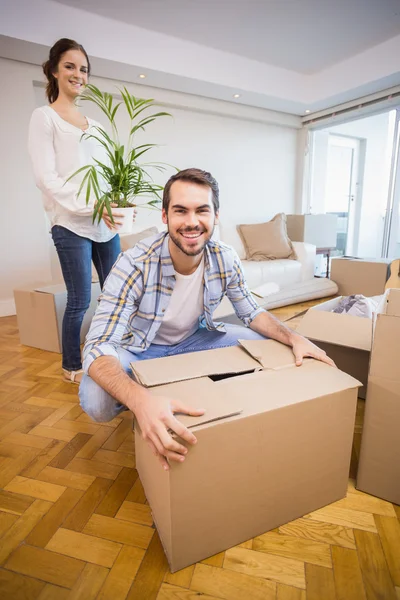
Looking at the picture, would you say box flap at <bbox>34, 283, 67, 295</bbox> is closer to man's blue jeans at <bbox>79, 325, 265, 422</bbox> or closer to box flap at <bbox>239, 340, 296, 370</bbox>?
man's blue jeans at <bbox>79, 325, 265, 422</bbox>

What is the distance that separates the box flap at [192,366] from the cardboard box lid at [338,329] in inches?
17.4

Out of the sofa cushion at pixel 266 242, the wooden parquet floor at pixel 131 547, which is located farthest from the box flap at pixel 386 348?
the sofa cushion at pixel 266 242

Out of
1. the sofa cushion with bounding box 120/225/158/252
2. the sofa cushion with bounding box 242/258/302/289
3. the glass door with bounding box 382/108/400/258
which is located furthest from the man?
the glass door with bounding box 382/108/400/258

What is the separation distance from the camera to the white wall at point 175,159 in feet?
9.38

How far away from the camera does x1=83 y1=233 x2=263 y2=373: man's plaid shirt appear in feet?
3.22

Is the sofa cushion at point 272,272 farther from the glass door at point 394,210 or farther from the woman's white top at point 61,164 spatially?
the woman's white top at point 61,164

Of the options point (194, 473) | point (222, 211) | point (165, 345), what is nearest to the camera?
point (194, 473)

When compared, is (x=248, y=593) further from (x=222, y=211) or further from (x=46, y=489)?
(x=222, y=211)

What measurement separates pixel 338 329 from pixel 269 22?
2781mm

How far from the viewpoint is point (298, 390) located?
0.82 metres

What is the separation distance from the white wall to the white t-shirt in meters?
2.37

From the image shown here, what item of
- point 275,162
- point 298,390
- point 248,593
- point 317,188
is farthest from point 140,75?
point 248,593

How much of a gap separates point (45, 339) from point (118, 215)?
1.14 metres

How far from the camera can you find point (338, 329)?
129 centimetres
